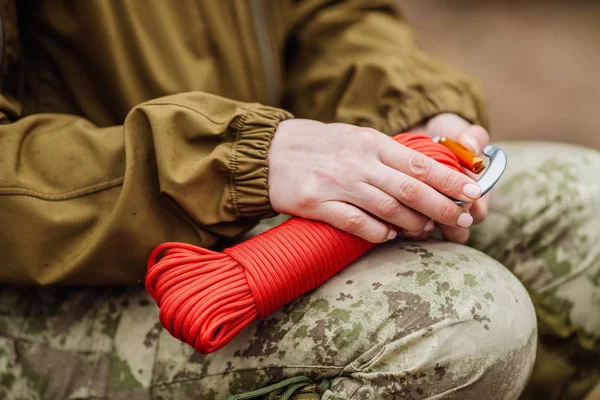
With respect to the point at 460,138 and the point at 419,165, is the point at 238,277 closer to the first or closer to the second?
the point at 419,165

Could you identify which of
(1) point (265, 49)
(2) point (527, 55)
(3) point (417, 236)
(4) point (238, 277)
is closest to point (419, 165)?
(3) point (417, 236)

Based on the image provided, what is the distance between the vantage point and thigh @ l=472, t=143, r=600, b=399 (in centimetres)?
87

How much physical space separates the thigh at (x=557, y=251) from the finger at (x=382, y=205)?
0.26 meters

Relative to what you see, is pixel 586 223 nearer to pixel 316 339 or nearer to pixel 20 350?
pixel 316 339

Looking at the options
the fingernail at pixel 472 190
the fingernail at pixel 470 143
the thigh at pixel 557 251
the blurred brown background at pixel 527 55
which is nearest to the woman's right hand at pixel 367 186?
the fingernail at pixel 472 190

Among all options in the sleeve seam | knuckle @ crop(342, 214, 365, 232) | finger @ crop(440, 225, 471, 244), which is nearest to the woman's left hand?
finger @ crop(440, 225, 471, 244)

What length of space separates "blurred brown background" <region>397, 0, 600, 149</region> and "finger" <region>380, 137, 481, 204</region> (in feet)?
4.05

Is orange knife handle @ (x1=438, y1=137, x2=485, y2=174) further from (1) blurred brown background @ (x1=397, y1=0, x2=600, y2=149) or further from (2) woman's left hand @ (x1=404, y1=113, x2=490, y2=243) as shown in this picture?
(1) blurred brown background @ (x1=397, y1=0, x2=600, y2=149)

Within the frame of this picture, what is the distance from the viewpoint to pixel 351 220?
2.27ft

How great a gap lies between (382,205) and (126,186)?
31 centimetres

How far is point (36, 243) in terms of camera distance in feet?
2.35

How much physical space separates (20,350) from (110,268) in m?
0.18

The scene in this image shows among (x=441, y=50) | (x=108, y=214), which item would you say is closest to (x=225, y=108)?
(x=108, y=214)

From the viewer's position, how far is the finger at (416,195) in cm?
69
